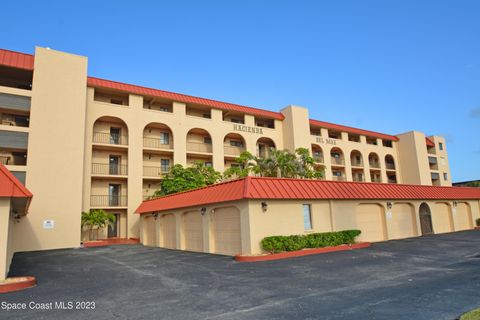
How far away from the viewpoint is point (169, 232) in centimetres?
2256

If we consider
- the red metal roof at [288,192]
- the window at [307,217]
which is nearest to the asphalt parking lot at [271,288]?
the window at [307,217]

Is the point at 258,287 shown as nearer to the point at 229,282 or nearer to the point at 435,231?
the point at 229,282

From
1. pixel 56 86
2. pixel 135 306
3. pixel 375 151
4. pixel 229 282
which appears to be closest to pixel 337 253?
pixel 229 282

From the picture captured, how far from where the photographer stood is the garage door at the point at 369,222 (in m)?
19.5

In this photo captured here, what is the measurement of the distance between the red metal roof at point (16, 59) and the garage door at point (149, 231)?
1457cm

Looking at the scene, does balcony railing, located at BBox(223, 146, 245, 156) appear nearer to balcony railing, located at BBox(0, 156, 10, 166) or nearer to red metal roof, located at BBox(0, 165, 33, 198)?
balcony railing, located at BBox(0, 156, 10, 166)

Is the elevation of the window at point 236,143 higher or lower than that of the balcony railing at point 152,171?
higher

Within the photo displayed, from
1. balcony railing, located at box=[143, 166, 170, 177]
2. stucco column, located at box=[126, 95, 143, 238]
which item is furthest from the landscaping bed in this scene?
balcony railing, located at box=[143, 166, 170, 177]

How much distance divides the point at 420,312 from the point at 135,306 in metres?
5.91

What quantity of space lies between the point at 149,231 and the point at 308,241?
15.0 m

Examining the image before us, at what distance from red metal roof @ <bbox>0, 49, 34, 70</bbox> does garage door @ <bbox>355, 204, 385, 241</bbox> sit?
83.7ft

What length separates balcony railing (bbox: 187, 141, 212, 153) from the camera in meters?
33.4

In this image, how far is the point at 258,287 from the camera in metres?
8.76

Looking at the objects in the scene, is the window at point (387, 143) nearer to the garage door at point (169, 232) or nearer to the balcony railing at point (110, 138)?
the balcony railing at point (110, 138)
